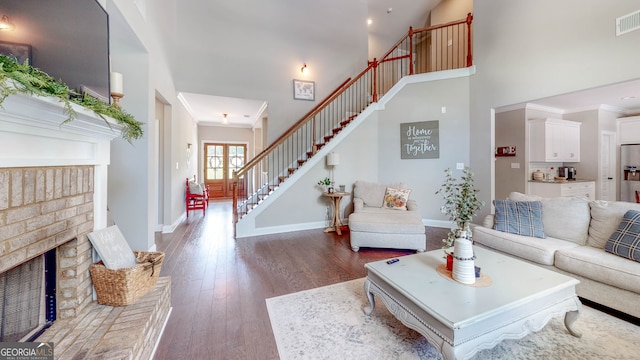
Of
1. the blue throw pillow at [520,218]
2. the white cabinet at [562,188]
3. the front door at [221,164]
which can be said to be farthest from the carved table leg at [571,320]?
the front door at [221,164]

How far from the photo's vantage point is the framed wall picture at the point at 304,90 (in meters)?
5.67

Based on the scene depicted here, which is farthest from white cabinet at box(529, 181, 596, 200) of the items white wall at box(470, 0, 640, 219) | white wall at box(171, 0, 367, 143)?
white wall at box(171, 0, 367, 143)

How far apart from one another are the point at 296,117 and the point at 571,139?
609 centimetres

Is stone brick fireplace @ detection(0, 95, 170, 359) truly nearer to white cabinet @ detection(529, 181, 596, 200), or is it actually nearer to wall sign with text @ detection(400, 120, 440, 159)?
wall sign with text @ detection(400, 120, 440, 159)

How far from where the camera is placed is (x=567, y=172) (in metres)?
5.47

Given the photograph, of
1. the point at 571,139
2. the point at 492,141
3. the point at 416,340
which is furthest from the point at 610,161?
the point at 416,340

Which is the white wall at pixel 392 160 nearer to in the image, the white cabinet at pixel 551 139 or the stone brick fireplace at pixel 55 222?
the white cabinet at pixel 551 139

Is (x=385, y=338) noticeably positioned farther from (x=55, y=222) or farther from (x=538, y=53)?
(x=538, y=53)

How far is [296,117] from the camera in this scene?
224 inches

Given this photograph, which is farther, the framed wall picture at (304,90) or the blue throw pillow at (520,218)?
the framed wall picture at (304,90)

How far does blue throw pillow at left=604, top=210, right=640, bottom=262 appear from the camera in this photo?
1.96m

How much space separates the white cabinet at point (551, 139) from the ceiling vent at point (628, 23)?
2.19 metres

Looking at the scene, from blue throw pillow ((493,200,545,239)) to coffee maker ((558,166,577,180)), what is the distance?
4030 mm

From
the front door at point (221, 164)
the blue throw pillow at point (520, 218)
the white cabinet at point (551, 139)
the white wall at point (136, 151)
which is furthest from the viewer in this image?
the front door at point (221, 164)
